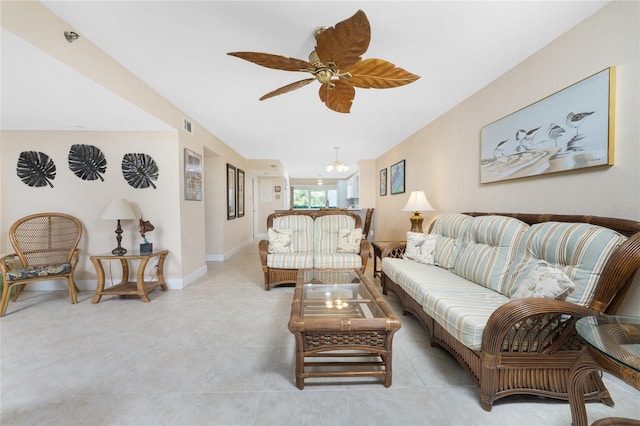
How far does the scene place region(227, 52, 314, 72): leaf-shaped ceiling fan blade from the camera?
4.57 feet

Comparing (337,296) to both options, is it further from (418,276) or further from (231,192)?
(231,192)

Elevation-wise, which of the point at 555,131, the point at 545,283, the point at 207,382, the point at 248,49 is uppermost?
the point at 248,49

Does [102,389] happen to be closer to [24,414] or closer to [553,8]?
[24,414]

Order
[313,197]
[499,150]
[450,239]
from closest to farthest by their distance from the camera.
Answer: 1. [499,150]
2. [450,239]
3. [313,197]

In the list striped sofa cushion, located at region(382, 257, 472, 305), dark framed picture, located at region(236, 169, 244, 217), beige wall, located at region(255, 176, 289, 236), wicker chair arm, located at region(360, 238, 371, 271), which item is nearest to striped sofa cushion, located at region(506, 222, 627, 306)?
striped sofa cushion, located at region(382, 257, 472, 305)

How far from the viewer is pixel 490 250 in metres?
2.02

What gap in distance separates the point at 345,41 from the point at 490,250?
193cm

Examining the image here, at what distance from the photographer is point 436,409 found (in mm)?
1312

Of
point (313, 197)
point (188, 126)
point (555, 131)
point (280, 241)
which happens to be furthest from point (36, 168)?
point (313, 197)

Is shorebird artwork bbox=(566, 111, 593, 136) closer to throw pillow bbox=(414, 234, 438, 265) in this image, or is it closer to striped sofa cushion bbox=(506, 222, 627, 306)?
striped sofa cushion bbox=(506, 222, 627, 306)

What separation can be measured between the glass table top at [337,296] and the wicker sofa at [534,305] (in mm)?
440

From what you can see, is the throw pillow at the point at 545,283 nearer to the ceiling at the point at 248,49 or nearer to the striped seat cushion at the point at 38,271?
the ceiling at the point at 248,49

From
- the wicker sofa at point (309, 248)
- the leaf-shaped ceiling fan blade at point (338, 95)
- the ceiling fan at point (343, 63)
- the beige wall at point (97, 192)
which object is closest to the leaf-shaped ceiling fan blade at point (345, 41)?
the ceiling fan at point (343, 63)

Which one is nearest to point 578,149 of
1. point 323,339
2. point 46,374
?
point 323,339
